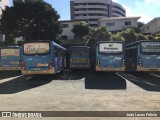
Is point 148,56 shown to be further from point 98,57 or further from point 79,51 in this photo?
point 79,51

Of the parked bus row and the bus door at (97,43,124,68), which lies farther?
the bus door at (97,43,124,68)

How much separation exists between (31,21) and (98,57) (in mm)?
35848

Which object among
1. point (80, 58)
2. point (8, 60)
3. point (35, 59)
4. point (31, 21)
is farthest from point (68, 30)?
point (35, 59)

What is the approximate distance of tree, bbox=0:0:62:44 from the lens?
5912 cm

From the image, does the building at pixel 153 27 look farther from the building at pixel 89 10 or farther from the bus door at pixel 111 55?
the building at pixel 89 10

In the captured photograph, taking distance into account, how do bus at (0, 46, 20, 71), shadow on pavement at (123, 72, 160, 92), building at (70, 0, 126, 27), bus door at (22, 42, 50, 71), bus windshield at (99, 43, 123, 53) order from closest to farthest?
shadow on pavement at (123, 72, 160, 92), bus door at (22, 42, 50, 71), bus windshield at (99, 43, 123, 53), bus at (0, 46, 20, 71), building at (70, 0, 126, 27)

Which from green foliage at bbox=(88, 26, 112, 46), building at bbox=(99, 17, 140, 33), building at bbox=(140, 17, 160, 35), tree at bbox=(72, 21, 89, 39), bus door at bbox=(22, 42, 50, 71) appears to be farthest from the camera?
building at bbox=(99, 17, 140, 33)

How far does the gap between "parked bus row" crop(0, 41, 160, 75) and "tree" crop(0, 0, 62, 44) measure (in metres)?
26.7

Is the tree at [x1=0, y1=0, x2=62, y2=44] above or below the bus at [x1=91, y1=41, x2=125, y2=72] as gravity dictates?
above

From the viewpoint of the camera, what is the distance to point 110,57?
26781 millimetres

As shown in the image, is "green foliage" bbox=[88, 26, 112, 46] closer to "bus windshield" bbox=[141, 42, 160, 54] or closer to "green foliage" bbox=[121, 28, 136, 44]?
"green foliage" bbox=[121, 28, 136, 44]

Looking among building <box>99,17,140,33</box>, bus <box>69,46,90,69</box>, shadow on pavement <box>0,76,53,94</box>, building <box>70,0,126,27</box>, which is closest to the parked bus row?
shadow on pavement <box>0,76,53,94</box>

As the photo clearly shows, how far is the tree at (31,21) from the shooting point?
59.1 m

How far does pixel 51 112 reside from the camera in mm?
11742
